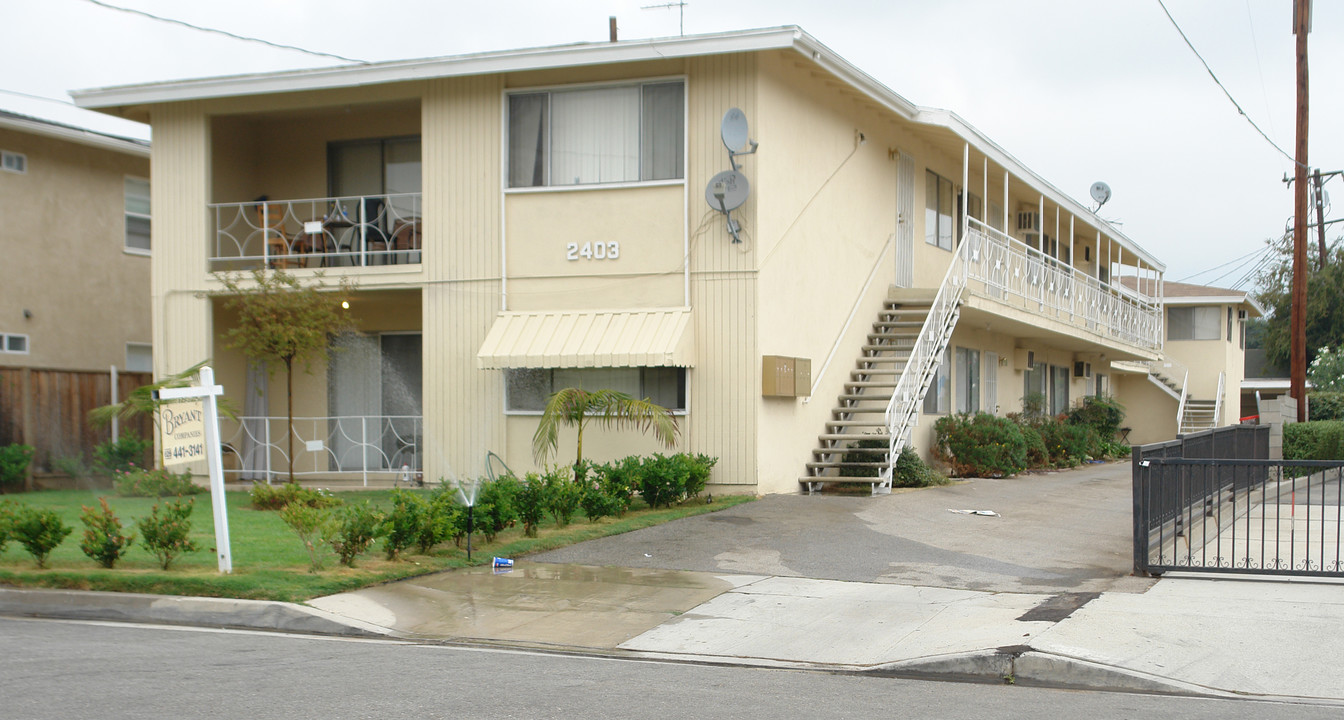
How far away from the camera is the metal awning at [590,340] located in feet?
50.6

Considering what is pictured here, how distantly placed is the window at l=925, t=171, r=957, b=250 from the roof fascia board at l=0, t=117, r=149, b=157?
15.2 m

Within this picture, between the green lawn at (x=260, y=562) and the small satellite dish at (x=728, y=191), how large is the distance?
13.1ft

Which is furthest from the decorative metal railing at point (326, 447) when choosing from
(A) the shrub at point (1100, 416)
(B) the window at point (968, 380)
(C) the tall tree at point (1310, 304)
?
(C) the tall tree at point (1310, 304)

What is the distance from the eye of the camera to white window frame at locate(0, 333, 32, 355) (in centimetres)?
2073

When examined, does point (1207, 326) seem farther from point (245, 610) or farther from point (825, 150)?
point (245, 610)

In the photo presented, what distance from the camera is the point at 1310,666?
23.6ft

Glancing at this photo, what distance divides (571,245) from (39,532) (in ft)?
26.6

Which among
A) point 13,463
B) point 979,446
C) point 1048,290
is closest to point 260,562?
point 13,463

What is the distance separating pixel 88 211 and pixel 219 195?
484 centimetres

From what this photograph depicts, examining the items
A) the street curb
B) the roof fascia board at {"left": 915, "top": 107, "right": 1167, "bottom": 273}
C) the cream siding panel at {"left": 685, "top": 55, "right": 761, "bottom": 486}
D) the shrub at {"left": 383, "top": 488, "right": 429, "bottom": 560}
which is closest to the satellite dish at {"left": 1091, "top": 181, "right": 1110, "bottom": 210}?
the roof fascia board at {"left": 915, "top": 107, "right": 1167, "bottom": 273}

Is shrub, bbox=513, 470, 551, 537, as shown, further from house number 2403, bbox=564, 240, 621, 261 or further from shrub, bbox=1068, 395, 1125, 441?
shrub, bbox=1068, 395, 1125, 441

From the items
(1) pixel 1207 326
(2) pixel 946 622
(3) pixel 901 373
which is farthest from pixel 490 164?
(1) pixel 1207 326

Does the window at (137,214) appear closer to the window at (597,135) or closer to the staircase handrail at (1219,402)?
the window at (597,135)

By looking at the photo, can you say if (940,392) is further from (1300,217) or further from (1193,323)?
(1193,323)
